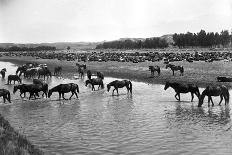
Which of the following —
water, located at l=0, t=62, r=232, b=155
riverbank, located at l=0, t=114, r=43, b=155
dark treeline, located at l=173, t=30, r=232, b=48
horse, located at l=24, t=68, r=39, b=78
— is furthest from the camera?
dark treeline, located at l=173, t=30, r=232, b=48

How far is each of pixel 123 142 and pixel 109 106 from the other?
31.5 feet

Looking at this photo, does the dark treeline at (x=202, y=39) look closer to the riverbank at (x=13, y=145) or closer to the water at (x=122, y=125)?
the water at (x=122, y=125)

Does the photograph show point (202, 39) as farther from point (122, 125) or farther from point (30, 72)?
point (122, 125)

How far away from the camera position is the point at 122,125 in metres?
18.7

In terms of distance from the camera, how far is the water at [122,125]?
48.4ft

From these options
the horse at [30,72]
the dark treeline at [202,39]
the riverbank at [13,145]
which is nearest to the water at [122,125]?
the riverbank at [13,145]

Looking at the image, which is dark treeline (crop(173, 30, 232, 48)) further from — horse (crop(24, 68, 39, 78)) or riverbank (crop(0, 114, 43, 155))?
riverbank (crop(0, 114, 43, 155))

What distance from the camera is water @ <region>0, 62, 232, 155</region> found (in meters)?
14.7

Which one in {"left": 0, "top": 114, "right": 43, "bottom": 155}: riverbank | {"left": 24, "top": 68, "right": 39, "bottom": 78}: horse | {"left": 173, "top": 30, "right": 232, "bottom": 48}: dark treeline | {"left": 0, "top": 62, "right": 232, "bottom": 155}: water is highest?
{"left": 173, "top": 30, "right": 232, "bottom": 48}: dark treeline

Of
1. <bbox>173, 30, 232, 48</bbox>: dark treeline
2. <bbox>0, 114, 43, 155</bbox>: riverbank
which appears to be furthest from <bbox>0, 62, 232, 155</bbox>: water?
<bbox>173, 30, 232, 48</bbox>: dark treeline

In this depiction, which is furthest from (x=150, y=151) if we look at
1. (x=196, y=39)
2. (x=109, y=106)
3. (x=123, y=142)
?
(x=196, y=39)

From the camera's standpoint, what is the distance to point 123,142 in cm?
1541

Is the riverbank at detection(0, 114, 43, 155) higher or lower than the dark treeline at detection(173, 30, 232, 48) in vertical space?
lower

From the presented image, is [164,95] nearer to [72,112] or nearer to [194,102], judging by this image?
[194,102]
